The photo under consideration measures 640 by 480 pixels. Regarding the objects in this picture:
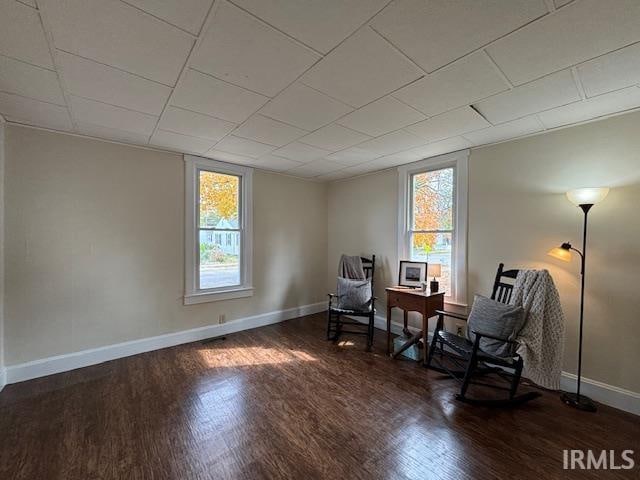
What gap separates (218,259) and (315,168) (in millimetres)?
1948

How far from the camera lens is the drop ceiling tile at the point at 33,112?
208 cm

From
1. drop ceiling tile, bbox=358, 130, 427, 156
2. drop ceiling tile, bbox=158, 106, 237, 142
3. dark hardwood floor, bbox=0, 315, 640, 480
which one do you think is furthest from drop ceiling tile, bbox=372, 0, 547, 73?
dark hardwood floor, bbox=0, 315, 640, 480

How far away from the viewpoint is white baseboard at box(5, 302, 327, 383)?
2.55m

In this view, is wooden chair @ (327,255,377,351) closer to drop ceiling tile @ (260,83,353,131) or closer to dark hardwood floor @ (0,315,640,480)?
dark hardwood floor @ (0,315,640,480)

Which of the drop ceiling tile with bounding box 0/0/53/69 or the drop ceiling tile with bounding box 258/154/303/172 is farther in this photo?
the drop ceiling tile with bounding box 258/154/303/172

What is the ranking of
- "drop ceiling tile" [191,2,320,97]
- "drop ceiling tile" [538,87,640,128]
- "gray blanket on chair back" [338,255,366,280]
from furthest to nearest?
"gray blanket on chair back" [338,255,366,280], "drop ceiling tile" [538,87,640,128], "drop ceiling tile" [191,2,320,97]

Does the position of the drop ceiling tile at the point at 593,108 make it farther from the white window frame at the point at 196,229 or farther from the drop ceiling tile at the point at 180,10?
the white window frame at the point at 196,229

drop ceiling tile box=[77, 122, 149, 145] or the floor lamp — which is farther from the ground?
drop ceiling tile box=[77, 122, 149, 145]

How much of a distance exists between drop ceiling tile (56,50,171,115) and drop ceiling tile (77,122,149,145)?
683 millimetres

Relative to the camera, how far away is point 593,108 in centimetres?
212

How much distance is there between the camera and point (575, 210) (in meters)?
2.42

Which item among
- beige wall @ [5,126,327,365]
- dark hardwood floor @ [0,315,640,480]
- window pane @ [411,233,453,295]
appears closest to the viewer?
dark hardwood floor @ [0,315,640,480]

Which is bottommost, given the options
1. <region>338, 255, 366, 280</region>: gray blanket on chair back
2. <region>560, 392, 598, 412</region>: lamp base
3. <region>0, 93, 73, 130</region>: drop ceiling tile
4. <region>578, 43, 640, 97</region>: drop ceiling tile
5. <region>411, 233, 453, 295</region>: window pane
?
<region>560, 392, 598, 412</region>: lamp base

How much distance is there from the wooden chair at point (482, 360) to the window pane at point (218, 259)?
280cm
